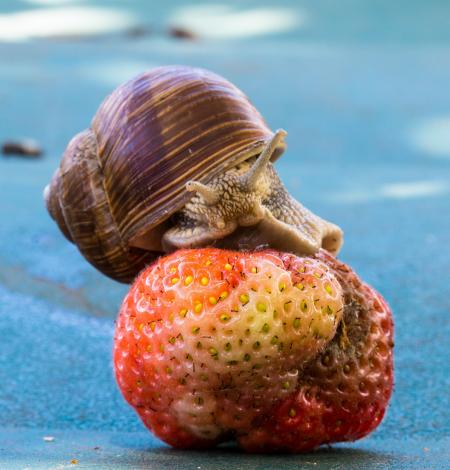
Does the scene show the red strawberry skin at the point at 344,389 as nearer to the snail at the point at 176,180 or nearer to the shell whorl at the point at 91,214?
the snail at the point at 176,180

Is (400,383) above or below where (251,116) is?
below

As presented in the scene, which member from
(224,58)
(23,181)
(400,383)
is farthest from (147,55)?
(400,383)

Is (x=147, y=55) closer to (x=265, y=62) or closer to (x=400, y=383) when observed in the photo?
(x=265, y=62)

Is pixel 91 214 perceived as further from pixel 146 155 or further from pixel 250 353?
pixel 250 353

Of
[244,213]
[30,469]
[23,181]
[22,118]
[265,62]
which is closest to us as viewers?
[30,469]

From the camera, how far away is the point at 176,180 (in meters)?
1.10

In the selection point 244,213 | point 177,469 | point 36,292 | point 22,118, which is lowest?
point 22,118

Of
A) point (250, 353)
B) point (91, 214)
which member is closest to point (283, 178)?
point (91, 214)

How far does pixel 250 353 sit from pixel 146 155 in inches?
13.4

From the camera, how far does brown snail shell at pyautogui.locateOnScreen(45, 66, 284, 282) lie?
111cm

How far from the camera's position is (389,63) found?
4.65 meters

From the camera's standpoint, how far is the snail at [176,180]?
1.08 meters

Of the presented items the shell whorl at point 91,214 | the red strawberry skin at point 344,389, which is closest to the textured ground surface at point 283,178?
the red strawberry skin at point 344,389

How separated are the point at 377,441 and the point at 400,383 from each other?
0.77 ft
